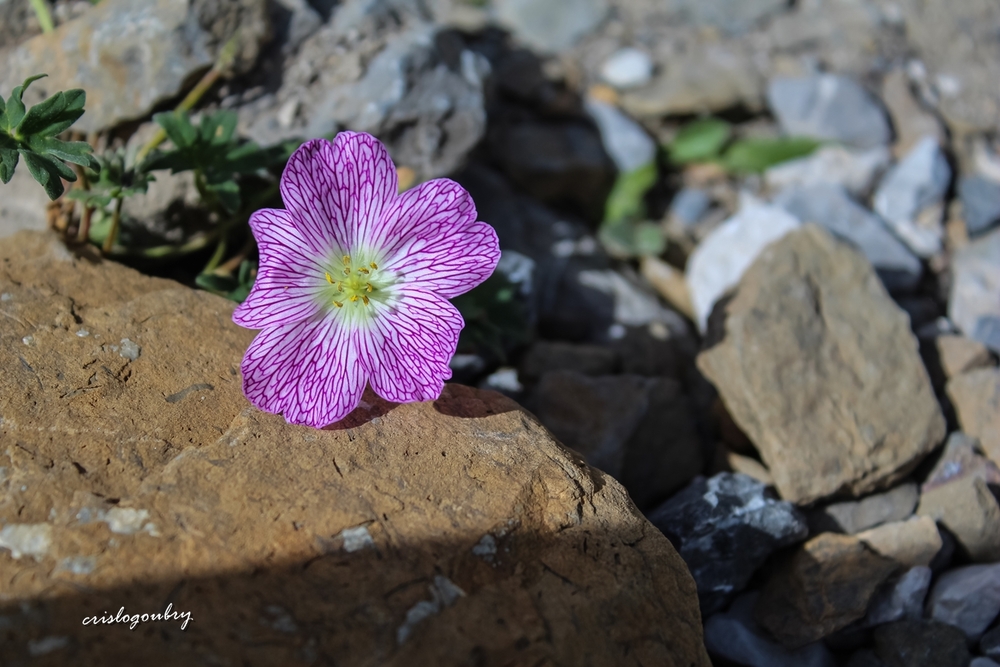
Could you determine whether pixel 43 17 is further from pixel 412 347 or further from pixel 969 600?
pixel 969 600

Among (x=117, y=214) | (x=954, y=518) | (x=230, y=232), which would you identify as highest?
(x=117, y=214)

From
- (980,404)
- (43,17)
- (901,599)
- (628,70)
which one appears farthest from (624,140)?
(43,17)

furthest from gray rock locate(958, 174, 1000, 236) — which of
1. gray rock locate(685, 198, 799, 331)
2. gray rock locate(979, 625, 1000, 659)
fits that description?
gray rock locate(979, 625, 1000, 659)

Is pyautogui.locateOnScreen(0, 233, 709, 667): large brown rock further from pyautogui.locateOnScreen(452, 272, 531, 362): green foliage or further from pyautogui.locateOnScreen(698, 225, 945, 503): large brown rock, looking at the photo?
pyautogui.locateOnScreen(698, 225, 945, 503): large brown rock

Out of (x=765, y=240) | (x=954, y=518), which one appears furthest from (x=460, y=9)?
(x=954, y=518)

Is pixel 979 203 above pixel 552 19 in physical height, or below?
below

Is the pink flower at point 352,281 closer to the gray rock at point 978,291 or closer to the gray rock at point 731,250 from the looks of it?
the gray rock at point 731,250

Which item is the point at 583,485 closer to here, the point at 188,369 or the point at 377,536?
the point at 377,536
